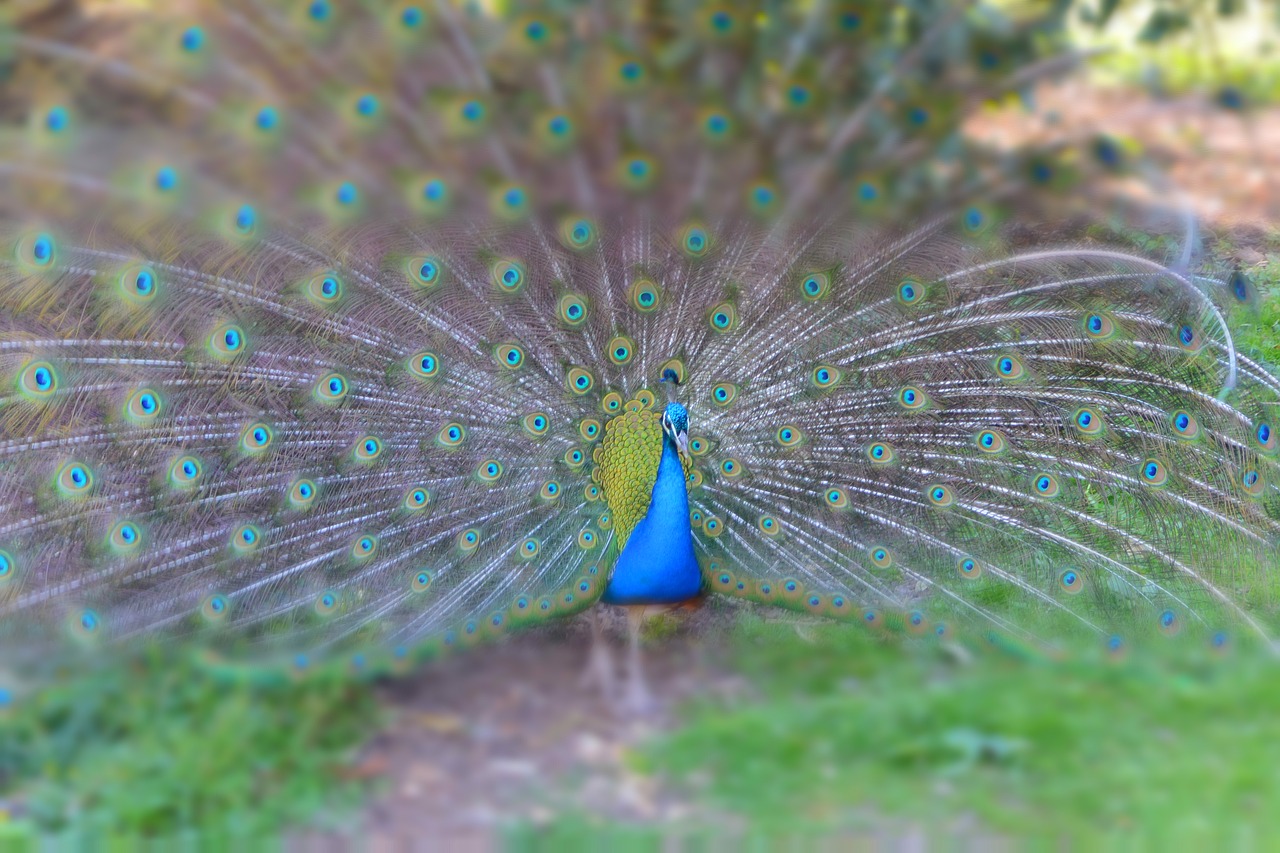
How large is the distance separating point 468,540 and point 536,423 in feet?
1.47

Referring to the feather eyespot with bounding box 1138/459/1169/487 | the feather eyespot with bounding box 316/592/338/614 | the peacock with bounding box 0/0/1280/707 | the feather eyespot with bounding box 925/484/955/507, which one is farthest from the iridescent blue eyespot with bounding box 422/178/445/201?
the feather eyespot with bounding box 1138/459/1169/487

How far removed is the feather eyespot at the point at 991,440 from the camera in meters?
3.69

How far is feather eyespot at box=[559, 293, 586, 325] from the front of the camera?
11.8 feet

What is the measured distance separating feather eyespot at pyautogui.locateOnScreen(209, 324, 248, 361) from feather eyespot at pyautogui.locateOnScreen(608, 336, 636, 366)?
1168 millimetres

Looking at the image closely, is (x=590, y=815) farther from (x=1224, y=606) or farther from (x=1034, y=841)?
(x=1224, y=606)

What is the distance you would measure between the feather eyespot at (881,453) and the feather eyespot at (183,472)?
→ 7.10 ft

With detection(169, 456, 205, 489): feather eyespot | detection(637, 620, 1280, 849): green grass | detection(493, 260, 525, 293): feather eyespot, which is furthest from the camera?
detection(493, 260, 525, 293): feather eyespot

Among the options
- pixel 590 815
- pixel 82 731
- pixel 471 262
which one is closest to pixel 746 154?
pixel 471 262

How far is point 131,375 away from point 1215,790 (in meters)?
3.22

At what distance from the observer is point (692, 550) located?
143 inches

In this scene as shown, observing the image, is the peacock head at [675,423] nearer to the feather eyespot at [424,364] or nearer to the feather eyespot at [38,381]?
the feather eyespot at [424,364]

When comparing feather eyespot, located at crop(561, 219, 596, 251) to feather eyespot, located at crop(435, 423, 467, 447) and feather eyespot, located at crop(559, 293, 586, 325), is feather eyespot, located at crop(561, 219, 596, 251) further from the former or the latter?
feather eyespot, located at crop(435, 423, 467, 447)

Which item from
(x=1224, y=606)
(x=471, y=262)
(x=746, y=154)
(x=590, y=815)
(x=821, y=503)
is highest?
(x=746, y=154)

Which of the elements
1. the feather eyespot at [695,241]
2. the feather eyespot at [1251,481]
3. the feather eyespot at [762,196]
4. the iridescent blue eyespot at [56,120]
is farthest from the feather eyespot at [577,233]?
the feather eyespot at [1251,481]
